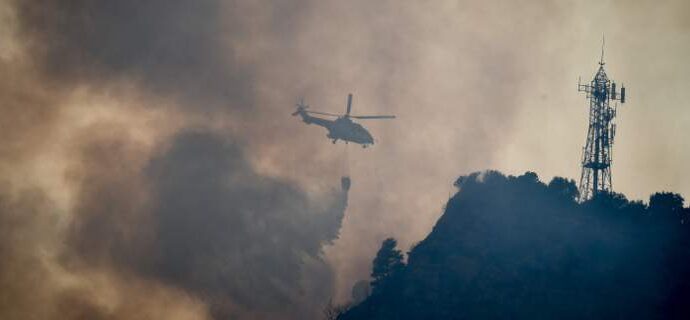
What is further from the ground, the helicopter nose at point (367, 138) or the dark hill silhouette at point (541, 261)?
the helicopter nose at point (367, 138)

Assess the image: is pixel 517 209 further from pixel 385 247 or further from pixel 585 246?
pixel 385 247

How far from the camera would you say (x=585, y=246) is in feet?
550

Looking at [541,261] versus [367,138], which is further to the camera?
[367,138]

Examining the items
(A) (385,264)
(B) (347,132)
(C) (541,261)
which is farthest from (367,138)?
(C) (541,261)

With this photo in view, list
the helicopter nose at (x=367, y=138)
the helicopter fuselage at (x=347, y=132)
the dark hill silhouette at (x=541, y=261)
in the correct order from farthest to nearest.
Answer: the helicopter nose at (x=367, y=138)
the helicopter fuselage at (x=347, y=132)
the dark hill silhouette at (x=541, y=261)

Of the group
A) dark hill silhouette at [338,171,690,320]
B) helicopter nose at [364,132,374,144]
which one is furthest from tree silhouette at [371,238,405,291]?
helicopter nose at [364,132,374,144]

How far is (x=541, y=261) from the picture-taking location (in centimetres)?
16538

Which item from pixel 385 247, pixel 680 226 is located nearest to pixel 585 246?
pixel 680 226

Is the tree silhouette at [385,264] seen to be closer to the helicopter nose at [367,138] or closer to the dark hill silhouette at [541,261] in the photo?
the dark hill silhouette at [541,261]

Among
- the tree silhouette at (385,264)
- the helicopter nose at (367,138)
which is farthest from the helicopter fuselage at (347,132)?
the tree silhouette at (385,264)

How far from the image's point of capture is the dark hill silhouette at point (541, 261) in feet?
507

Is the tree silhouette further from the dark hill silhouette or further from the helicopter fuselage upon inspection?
the helicopter fuselage

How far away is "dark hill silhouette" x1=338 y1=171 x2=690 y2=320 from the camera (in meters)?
155

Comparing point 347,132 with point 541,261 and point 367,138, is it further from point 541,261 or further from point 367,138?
point 541,261
